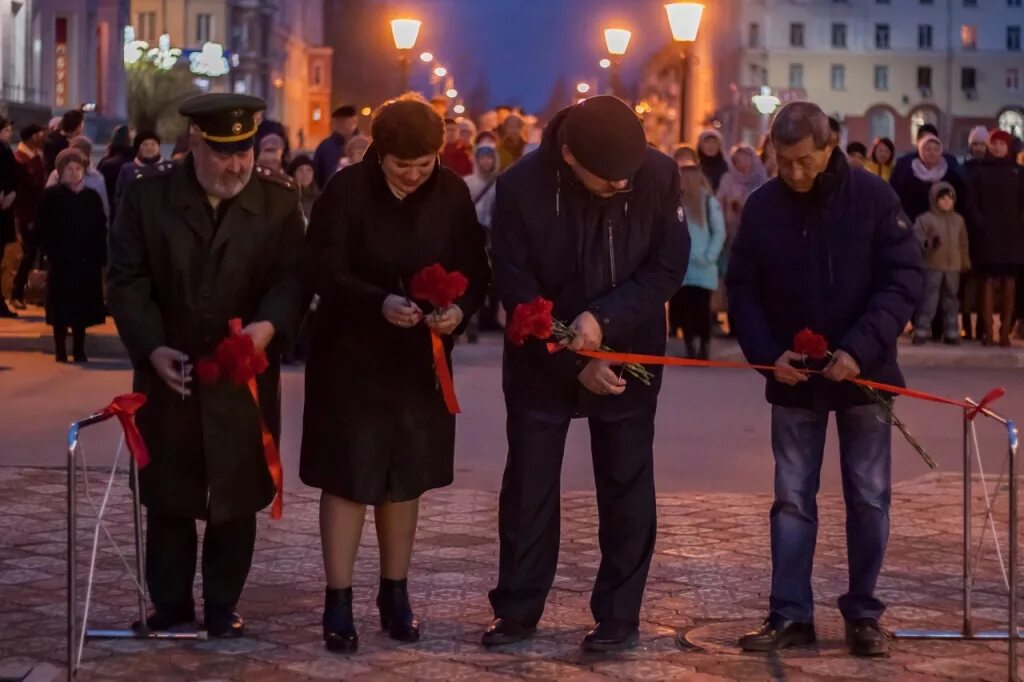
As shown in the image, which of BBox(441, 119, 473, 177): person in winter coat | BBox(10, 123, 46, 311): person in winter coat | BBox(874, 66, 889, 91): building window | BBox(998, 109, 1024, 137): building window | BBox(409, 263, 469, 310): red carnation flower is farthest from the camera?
BBox(874, 66, 889, 91): building window

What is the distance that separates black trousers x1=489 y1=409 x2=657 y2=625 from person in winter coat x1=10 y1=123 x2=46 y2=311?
47.0 ft

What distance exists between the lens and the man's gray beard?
24.5 feet

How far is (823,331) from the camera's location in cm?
752

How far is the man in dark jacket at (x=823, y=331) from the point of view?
7402 millimetres

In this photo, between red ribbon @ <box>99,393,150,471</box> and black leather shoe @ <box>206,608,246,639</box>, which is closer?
red ribbon @ <box>99,393,150,471</box>

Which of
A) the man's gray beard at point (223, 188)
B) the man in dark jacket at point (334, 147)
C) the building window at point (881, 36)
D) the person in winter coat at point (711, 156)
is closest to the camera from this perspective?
the man's gray beard at point (223, 188)

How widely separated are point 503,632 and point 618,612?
0.41m

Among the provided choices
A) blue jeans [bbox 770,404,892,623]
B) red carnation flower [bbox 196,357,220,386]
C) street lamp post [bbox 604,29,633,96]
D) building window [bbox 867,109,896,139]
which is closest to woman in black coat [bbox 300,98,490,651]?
red carnation flower [bbox 196,357,220,386]

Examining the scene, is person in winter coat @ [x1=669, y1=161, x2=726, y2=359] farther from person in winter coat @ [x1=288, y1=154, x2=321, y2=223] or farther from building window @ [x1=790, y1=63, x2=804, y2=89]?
building window @ [x1=790, y1=63, x2=804, y2=89]

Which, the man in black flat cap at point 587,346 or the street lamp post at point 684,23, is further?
the street lamp post at point 684,23

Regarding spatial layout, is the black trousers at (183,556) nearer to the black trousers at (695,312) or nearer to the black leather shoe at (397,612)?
the black leather shoe at (397,612)

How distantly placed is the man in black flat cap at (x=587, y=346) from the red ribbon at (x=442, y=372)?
27cm

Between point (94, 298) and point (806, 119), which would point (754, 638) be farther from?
point (94, 298)

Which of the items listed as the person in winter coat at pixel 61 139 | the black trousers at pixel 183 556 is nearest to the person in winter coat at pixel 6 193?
the person in winter coat at pixel 61 139
